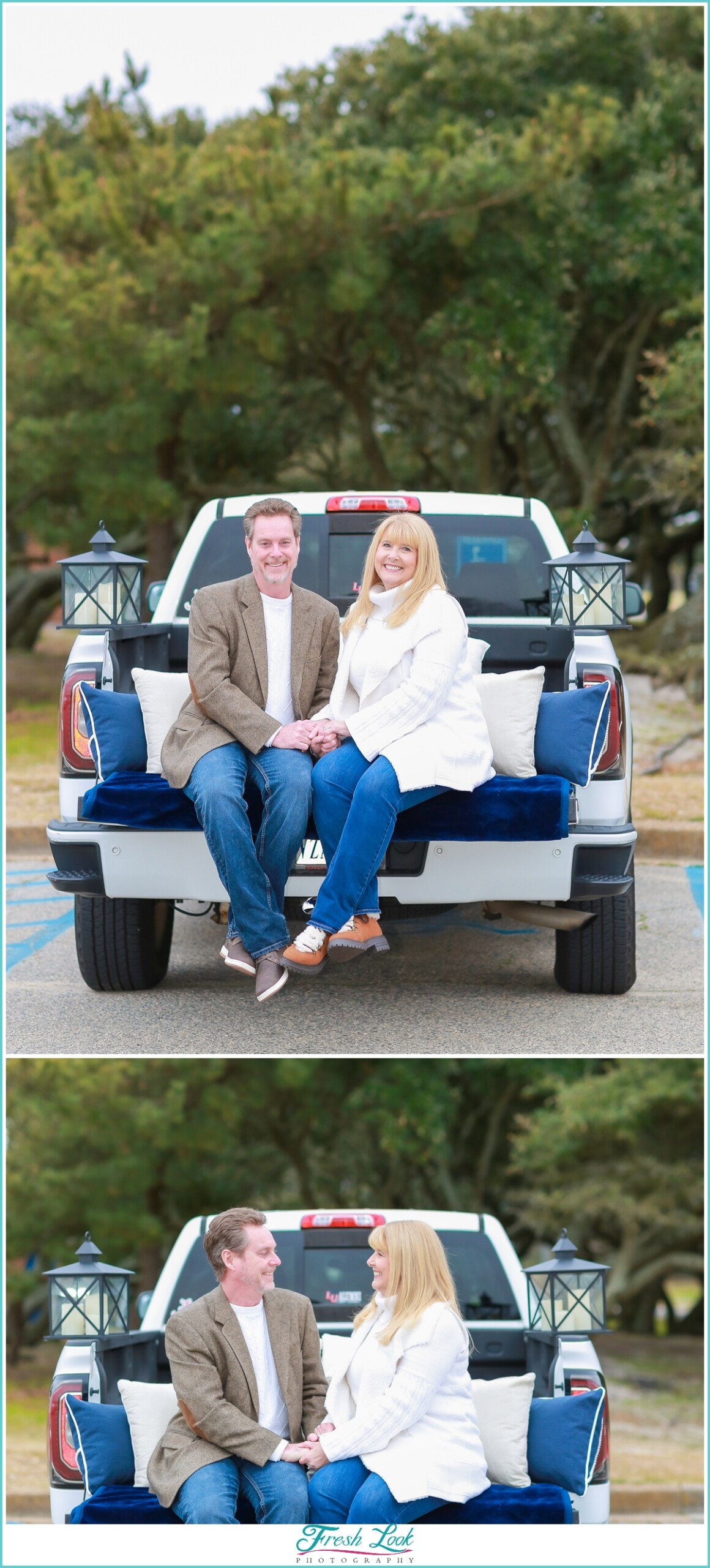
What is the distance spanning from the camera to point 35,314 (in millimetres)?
13109

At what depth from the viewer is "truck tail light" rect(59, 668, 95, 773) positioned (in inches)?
185

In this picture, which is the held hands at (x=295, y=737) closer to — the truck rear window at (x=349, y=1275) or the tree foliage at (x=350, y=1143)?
the truck rear window at (x=349, y=1275)

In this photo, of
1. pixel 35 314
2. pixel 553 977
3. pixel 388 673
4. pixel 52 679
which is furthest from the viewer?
pixel 52 679

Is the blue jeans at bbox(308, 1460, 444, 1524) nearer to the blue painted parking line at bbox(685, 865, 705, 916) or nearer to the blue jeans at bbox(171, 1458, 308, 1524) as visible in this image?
the blue jeans at bbox(171, 1458, 308, 1524)

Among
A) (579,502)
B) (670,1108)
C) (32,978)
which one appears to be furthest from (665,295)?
(32,978)

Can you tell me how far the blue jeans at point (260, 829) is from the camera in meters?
4.36

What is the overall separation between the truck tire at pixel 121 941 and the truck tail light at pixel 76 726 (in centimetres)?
53

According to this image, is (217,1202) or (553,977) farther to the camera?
(217,1202)

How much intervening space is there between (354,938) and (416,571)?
1.15 metres

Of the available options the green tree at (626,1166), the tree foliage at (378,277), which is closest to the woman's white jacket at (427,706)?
the green tree at (626,1166)

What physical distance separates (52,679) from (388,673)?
13.6 m

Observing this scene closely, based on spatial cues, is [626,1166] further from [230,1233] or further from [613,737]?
[230,1233]

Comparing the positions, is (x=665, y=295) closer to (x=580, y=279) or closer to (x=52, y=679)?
(x=580, y=279)

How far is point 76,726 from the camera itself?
4.72 metres
